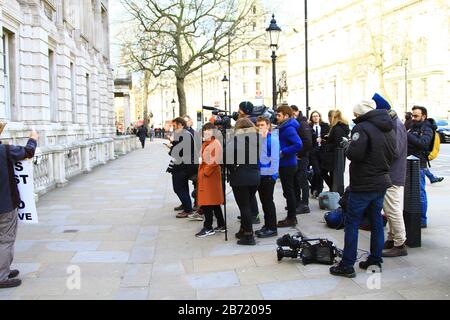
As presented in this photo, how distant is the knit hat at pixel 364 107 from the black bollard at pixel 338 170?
4385 millimetres

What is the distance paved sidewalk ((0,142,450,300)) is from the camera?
536 cm

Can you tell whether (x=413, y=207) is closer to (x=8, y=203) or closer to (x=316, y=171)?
(x=316, y=171)

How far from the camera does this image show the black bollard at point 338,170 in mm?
10148

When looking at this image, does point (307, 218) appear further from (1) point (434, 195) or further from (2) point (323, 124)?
(1) point (434, 195)

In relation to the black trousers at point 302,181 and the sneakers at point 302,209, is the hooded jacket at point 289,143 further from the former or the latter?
the sneakers at point 302,209

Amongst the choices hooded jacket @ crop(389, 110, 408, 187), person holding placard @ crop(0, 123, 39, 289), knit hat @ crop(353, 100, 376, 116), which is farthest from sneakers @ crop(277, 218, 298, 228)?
person holding placard @ crop(0, 123, 39, 289)

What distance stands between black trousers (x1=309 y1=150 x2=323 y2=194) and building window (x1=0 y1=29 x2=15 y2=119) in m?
8.38

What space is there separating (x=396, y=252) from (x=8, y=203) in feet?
14.7

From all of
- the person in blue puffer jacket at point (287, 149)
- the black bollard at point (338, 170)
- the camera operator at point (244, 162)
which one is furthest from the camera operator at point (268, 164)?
the black bollard at point (338, 170)

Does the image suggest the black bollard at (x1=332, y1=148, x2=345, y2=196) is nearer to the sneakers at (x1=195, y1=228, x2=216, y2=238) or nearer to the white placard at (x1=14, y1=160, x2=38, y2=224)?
the sneakers at (x1=195, y1=228, x2=216, y2=238)

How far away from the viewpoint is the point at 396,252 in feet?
21.5

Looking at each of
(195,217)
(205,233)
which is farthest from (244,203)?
(195,217)

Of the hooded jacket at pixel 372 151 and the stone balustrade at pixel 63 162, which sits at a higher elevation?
the hooded jacket at pixel 372 151

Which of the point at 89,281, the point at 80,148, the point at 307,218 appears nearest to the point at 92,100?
the point at 80,148
